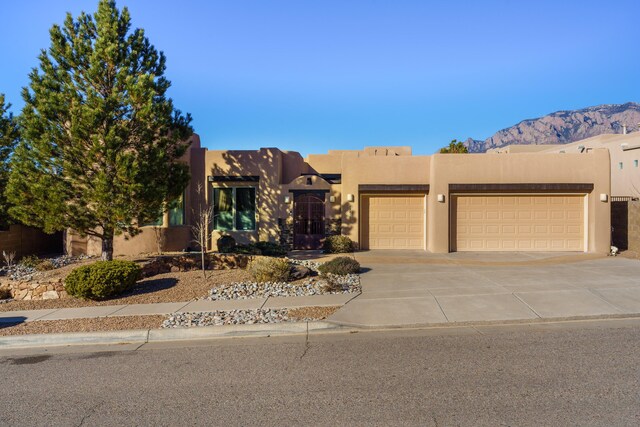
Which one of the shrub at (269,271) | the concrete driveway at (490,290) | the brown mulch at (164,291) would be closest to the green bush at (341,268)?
the concrete driveway at (490,290)

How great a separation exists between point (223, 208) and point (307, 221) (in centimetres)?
381

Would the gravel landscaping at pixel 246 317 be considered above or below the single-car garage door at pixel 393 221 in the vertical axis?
below

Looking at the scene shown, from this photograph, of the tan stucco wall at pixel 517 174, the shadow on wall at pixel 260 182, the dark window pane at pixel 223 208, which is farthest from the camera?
the dark window pane at pixel 223 208

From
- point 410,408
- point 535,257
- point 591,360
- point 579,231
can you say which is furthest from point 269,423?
point 579,231

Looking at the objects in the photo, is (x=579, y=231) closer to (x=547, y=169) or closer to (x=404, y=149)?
(x=547, y=169)

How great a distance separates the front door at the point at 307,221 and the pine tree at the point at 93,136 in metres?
6.30

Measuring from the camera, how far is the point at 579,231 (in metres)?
15.9

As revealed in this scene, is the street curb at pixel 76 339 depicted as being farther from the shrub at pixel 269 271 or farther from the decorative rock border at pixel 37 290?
the shrub at pixel 269 271

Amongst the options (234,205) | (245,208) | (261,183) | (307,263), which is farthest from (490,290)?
(234,205)

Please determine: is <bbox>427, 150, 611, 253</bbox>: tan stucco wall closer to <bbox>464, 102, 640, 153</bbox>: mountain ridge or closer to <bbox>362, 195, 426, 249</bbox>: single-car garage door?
<bbox>362, 195, 426, 249</bbox>: single-car garage door

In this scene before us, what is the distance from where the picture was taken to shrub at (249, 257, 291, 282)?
10445 millimetres

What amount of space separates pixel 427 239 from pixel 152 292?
10.8 m

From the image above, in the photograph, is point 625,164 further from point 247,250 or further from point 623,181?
point 247,250

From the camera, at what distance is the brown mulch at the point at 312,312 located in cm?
755
